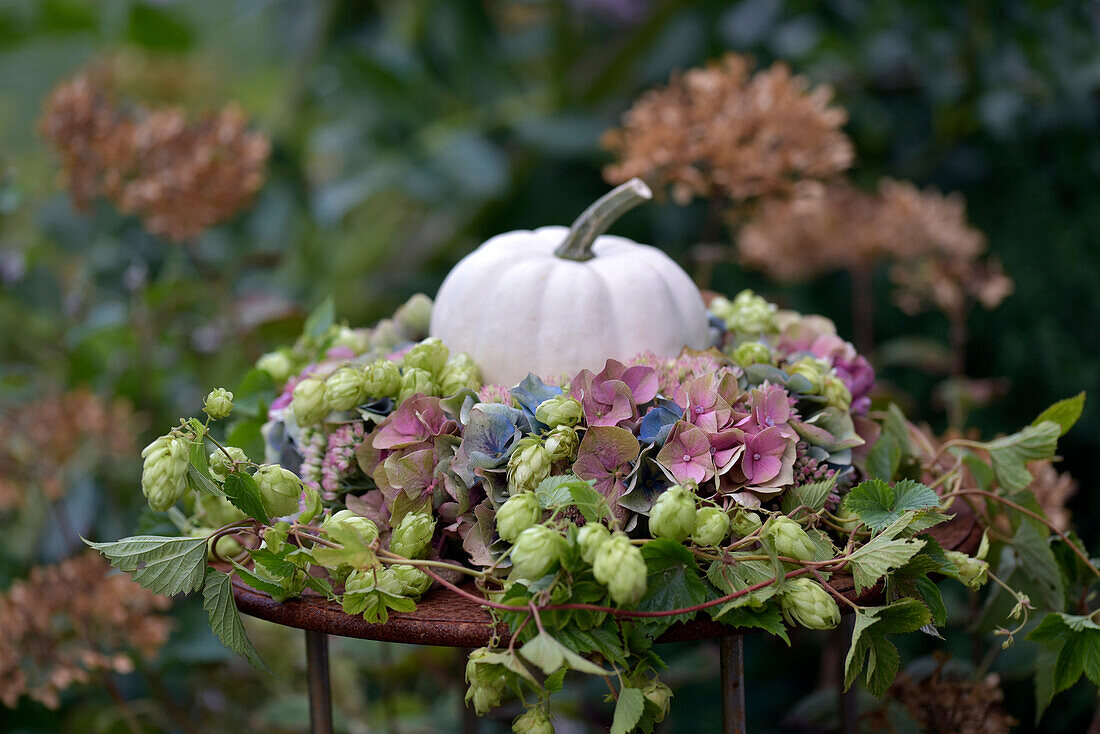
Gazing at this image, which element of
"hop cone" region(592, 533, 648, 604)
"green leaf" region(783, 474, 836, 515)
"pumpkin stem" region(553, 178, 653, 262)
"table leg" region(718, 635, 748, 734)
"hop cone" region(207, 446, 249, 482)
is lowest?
"table leg" region(718, 635, 748, 734)

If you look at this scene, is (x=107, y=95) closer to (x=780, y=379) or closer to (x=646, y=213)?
(x=646, y=213)

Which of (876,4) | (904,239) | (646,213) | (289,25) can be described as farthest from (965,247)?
(289,25)

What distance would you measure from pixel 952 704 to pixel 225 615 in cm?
68

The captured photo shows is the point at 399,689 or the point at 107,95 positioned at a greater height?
the point at 107,95

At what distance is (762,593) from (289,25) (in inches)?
94.0

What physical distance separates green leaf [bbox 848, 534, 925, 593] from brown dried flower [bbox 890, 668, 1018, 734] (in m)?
0.35

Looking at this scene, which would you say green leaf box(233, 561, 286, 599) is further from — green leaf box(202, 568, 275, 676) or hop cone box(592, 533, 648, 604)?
hop cone box(592, 533, 648, 604)

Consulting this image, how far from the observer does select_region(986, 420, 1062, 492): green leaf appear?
0.74 meters

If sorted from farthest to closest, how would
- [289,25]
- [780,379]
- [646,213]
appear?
1. [289,25]
2. [646,213]
3. [780,379]

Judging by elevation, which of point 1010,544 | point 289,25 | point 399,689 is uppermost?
point 289,25

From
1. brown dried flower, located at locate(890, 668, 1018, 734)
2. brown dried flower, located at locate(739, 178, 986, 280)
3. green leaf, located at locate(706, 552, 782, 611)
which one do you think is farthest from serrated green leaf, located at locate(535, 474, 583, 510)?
brown dried flower, located at locate(739, 178, 986, 280)

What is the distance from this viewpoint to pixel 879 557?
598mm

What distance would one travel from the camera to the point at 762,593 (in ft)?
1.92

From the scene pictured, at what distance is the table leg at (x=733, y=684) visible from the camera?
674 millimetres
